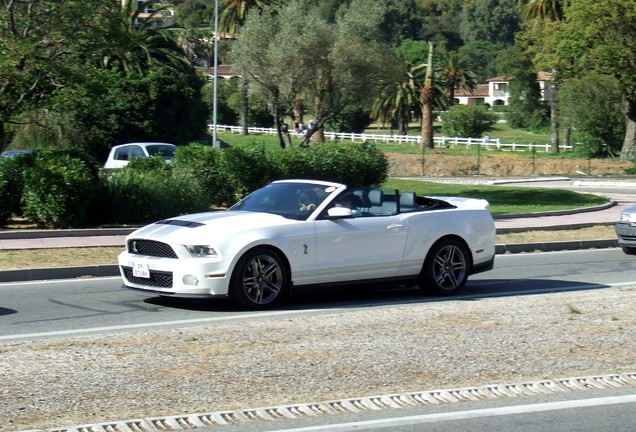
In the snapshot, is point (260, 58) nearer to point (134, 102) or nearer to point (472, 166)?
point (134, 102)

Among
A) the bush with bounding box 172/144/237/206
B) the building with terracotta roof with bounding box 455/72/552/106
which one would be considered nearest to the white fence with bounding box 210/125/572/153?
the bush with bounding box 172/144/237/206

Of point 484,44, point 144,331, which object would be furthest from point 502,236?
point 484,44

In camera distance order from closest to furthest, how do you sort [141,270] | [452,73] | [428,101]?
[141,270] < [428,101] < [452,73]

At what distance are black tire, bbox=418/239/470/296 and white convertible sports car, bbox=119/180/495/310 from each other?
1cm

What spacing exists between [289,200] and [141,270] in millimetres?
2124

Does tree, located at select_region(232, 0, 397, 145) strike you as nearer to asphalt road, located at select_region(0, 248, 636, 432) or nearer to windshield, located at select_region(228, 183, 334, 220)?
asphalt road, located at select_region(0, 248, 636, 432)

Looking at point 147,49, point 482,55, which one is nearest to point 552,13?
point 147,49

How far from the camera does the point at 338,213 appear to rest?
12.6 m

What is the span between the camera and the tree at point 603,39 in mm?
54406

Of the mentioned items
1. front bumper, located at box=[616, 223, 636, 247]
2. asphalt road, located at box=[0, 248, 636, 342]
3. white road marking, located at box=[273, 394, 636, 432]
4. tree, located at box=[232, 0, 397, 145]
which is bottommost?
asphalt road, located at box=[0, 248, 636, 342]

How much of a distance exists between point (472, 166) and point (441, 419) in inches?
2005

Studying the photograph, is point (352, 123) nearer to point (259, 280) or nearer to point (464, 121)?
point (464, 121)

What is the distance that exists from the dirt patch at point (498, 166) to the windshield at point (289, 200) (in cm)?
4182

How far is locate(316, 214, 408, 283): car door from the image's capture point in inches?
496
